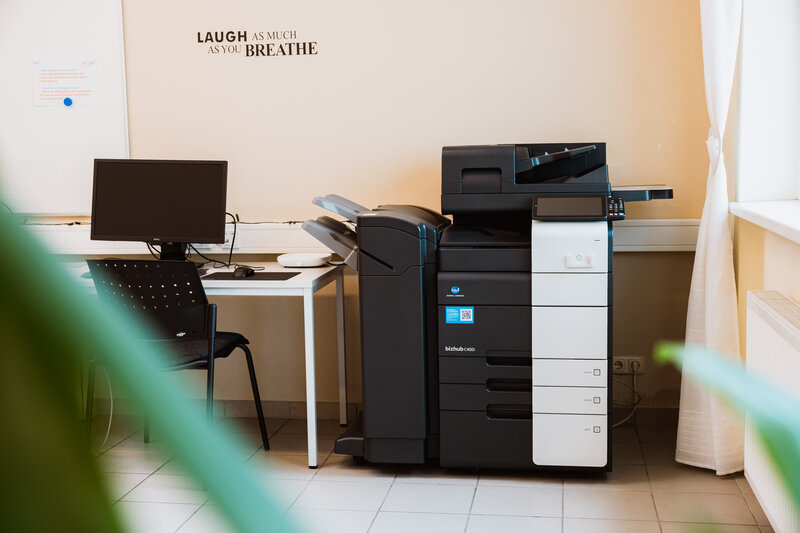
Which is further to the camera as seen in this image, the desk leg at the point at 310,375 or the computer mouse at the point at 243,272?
the computer mouse at the point at 243,272

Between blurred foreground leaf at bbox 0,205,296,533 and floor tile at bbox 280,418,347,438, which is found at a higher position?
blurred foreground leaf at bbox 0,205,296,533

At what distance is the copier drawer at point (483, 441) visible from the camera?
3.13 metres

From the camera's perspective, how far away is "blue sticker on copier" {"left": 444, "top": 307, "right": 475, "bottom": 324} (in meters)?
3.08

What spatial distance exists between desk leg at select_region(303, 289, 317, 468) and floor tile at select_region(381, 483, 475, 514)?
0.37 metres

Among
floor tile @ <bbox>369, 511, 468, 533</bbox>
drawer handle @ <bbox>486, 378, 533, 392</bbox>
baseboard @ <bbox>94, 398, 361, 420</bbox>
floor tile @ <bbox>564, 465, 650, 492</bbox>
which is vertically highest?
drawer handle @ <bbox>486, 378, 533, 392</bbox>

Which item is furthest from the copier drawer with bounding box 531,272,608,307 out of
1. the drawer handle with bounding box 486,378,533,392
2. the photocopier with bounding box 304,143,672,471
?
the drawer handle with bounding box 486,378,533,392

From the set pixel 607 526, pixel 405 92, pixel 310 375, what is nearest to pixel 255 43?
pixel 405 92

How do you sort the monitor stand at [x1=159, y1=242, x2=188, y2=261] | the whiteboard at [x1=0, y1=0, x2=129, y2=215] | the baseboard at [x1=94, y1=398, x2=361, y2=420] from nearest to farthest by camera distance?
the monitor stand at [x1=159, y1=242, x2=188, y2=261], the whiteboard at [x1=0, y1=0, x2=129, y2=215], the baseboard at [x1=94, y1=398, x2=361, y2=420]

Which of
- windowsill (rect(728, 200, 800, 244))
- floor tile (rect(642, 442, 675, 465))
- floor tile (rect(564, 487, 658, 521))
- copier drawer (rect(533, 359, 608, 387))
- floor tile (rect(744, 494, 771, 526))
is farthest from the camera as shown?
floor tile (rect(642, 442, 675, 465))

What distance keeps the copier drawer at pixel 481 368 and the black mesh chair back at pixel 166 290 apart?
0.93 metres

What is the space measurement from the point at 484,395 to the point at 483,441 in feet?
0.59

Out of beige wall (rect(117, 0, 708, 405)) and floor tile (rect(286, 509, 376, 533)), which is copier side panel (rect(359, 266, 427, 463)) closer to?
floor tile (rect(286, 509, 376, 533))

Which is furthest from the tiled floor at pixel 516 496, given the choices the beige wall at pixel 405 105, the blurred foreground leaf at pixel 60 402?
the blurred foreground leaf at pixel 60 402

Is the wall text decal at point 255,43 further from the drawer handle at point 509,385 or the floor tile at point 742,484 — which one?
the floor tile at point 742,484
